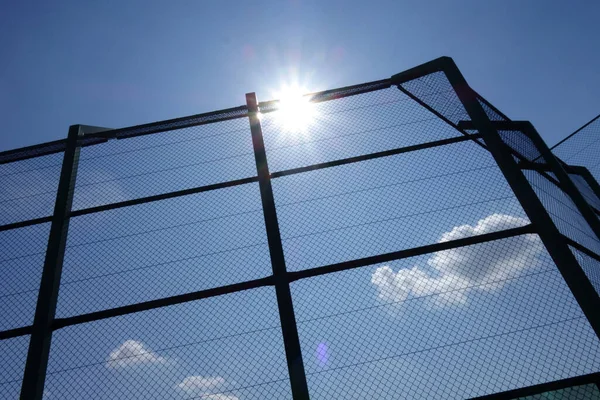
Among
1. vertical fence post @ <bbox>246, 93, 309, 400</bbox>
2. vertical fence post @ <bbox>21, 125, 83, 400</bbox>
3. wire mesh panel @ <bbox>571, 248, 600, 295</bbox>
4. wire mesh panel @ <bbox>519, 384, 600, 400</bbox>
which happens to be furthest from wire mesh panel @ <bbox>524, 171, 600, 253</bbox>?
vertical fence post @ <bbox>21, 125, 83, 400</bbox>

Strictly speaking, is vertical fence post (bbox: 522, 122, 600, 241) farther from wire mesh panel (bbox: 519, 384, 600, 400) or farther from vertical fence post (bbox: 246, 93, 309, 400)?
vertical fence post (bbox: 246, 93, 309, 400)

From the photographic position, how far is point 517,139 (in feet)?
15.0

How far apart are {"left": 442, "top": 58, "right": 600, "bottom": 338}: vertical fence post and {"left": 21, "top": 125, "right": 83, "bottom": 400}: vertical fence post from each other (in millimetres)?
4422

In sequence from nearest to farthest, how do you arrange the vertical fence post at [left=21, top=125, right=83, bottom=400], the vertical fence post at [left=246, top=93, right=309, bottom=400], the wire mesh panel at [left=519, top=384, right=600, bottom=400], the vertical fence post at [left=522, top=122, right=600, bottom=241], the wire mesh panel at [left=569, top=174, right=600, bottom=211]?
the wire mesh panel at [left=519, top=384, right=600, bottom=400] < the vertical fence post at [left=246, top=93, right=309, bottom=400] < the vertical fence post at [left=21, top=125, right=83, bottom=400] < the vertical fence post at [left=522, top=122, right=600, bottom=241] < the wire mesh panel at [left=569, top=174, right=600, bottom=211]

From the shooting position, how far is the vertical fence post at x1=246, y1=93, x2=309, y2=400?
9.94 feet

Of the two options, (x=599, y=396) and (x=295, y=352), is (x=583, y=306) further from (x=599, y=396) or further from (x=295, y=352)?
Result: (x=295, y=352)

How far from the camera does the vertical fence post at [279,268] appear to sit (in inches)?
119

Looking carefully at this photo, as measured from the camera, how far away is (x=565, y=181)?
415 cm

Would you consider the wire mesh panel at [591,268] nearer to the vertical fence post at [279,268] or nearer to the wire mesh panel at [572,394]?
the wire mesh panel at [572,394]

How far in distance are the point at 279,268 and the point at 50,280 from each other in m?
2.18

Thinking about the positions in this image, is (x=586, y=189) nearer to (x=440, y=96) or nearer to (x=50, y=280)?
(x=440, y=96)

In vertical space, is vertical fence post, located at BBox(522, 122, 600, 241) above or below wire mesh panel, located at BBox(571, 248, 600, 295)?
above

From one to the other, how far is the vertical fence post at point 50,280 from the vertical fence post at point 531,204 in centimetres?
442

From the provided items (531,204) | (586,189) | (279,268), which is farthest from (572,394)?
(586,189)
